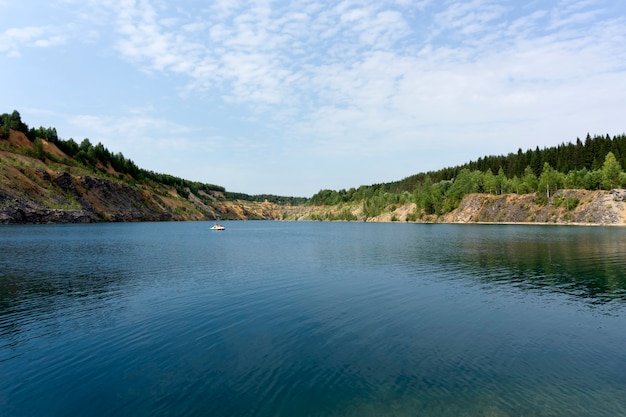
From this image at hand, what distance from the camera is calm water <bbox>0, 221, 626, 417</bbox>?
48.8ft

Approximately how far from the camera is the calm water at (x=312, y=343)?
586 inches

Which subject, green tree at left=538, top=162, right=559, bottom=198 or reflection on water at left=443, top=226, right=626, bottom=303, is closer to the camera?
reflection on water at left=443, top=226, right=626, bottom=303

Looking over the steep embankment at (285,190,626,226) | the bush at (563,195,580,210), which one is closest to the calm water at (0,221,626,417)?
the steep embankment at (285,190,626,226)

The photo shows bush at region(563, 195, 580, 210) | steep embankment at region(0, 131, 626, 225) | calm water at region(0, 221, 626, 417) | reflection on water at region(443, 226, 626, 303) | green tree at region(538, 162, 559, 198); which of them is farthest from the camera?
green tree at region(538, 162, 559, 198)

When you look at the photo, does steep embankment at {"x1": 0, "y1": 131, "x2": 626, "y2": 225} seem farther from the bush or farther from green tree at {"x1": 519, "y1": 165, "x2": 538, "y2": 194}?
green tree at {"x1": 519, "y1": 165, "x2": 538, "y2": 194}

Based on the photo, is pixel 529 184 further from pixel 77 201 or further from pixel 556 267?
pixel 77 201

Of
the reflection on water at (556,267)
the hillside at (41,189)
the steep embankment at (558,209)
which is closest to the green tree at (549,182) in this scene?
the steep embankment at (558,209)

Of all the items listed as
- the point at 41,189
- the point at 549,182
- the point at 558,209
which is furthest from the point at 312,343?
the point at 549,182

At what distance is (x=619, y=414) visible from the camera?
13898 millimetres

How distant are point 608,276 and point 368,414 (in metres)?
40.1

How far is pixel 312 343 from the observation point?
835 inches

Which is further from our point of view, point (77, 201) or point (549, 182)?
point (77, 201)

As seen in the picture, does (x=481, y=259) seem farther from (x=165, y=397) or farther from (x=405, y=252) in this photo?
(x=165, y=397)

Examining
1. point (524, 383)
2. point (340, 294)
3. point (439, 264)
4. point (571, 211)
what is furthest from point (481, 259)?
point (571, 211)
